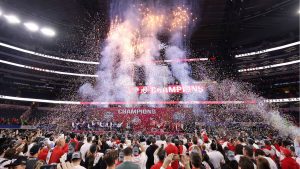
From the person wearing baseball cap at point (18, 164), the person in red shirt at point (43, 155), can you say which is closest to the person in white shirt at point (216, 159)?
the person wearing baseball cap at point (18, 164)

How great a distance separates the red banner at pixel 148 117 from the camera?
23.6 m

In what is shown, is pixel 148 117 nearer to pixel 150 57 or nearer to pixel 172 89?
pixel 172 89

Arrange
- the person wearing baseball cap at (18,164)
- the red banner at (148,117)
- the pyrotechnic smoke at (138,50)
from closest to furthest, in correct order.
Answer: the person wearing baseball cap at (18,164) → the pyrotechnic smoke at (138,50) → the red banner at (148,117)

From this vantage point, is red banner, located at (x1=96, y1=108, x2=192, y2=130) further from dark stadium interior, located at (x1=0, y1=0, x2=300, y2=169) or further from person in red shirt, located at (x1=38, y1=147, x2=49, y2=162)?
person in red shirt, located at (x1=38, y1=147, x2=49, y2=162)

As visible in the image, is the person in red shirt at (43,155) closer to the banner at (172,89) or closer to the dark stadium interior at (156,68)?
the dark stadium interior at (156,68)

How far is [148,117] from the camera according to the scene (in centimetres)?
2427

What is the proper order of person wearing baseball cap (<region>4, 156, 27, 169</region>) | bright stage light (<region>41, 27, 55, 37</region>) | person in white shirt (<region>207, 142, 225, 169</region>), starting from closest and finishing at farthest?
1. person wearing baseball cap (<region>4, 156, 27, 169</region>)
2. person in white shirt (<region>207, 142, 225, 169</region>)
3. bright stage light (<region>41, 27, 55, 37</region>)

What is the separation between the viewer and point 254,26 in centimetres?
2644

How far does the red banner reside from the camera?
931 inches

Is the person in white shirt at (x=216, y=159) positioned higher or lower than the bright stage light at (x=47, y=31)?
lower

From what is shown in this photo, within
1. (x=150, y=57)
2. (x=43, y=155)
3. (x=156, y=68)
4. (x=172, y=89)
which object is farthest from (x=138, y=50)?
(x=43, y=155)

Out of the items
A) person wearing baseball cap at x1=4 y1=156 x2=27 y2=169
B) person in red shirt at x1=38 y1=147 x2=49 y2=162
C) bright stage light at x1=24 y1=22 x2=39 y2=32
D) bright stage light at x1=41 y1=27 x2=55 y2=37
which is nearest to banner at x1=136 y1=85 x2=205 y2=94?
bright stage light at x1=41 y1=27 x2=55 y2=37

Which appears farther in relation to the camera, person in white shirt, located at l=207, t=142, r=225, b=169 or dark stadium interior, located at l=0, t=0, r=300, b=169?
dark stadium interior, located at l=0, t=0, r=300, b=169

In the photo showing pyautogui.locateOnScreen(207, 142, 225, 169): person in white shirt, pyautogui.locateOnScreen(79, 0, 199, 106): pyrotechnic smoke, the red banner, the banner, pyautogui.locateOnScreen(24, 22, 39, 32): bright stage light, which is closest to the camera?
pyautogui.locateOnScreen(207, 142, 225, 169): person in white shirt
